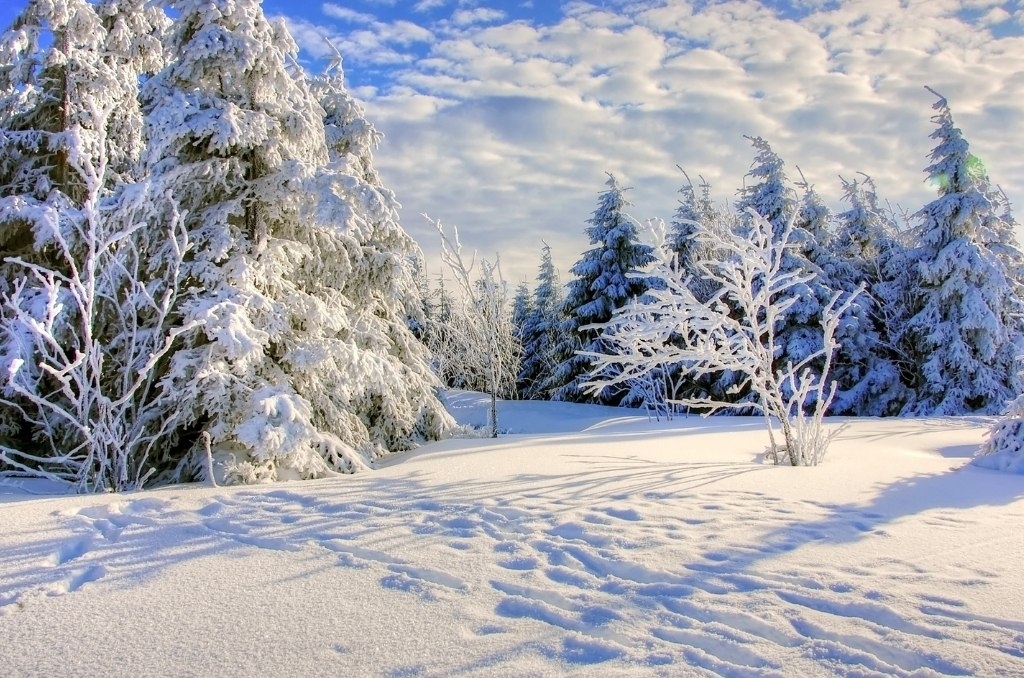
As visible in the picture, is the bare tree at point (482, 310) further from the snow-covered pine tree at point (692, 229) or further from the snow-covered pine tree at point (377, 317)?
the snow-covered pine tree at point (692, 229)

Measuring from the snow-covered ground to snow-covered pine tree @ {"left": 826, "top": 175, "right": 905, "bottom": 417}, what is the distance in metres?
15.5

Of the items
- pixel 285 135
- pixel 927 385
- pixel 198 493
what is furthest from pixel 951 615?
pixel 927 385

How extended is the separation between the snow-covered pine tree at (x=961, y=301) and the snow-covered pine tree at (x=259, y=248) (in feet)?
58.5

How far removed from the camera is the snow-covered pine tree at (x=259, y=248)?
23.2ft

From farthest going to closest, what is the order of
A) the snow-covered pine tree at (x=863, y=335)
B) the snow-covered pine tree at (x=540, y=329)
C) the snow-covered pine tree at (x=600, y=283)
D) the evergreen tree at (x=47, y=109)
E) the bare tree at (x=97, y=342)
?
the snow-covered pine tree at (x=540, y=329) < the snow-covered pine tree at (x=600, y=283) < the snow-covered pine tree at (x=863, y=335) < the evergreen tree at (x=47, y=109) < the bare tree at (x=97, y=342)

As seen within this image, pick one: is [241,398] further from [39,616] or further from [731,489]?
[731,489]

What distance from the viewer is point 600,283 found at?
23859mm

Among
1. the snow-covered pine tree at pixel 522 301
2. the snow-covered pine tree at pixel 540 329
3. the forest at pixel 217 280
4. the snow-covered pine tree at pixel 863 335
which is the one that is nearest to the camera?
the forest at pixel 217 280

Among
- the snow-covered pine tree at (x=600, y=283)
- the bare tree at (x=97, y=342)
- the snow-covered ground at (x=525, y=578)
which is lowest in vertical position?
the snow-covered ground at (x=525, y=578)

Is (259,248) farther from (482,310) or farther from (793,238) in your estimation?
(793,238)

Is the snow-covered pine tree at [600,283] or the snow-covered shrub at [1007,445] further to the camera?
the snow-covered pine tree at [600,283]

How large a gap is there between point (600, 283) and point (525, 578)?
2081 cm

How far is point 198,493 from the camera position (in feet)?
20.0

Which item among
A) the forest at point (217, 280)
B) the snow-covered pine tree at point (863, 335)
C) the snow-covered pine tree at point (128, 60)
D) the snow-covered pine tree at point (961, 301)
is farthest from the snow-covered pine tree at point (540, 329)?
the snow-covered pine tree at point (128, 60)
